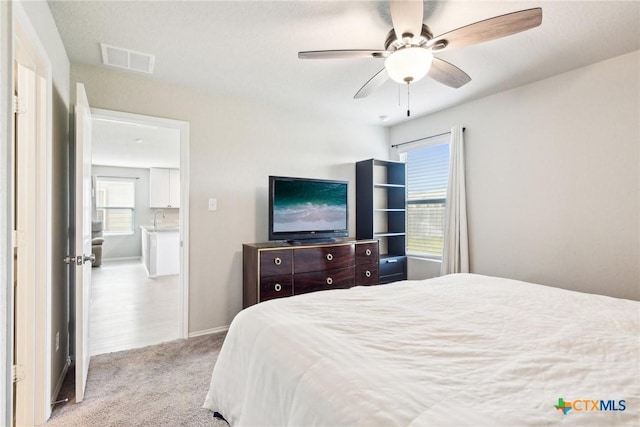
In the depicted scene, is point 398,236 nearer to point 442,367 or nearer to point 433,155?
point 433,155

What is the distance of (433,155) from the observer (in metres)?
4.12

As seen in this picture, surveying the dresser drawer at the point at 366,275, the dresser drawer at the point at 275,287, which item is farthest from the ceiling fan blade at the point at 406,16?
the dresser drawer at the point at 366,275

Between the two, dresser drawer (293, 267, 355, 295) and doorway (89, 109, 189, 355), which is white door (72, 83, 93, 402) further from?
dresser drawer (293, 267, 355, 295)

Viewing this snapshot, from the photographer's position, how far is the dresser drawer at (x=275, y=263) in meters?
3.03

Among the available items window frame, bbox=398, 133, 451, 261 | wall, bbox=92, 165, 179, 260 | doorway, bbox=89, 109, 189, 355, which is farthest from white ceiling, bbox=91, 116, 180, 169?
window frame, bbox=398, 133, 451, 261

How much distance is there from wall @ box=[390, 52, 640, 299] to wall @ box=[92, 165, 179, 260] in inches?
310

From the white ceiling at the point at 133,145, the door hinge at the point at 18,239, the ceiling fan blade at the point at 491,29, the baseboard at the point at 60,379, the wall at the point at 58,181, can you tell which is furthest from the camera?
the white ceiling at the point at 133,145

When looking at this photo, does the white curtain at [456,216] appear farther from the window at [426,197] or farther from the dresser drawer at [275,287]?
the dresser drawer at [275,287]

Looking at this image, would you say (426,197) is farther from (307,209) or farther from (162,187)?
(162,187)

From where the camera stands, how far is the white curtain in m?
3.55

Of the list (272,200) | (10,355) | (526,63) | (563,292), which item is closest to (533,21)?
(526,63)

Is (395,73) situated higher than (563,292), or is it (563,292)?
(395,73)

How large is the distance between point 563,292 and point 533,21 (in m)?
1.60

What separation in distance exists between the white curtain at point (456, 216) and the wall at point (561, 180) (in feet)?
0.30
